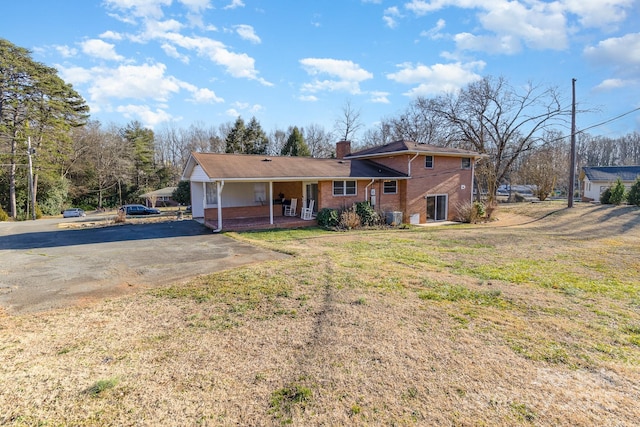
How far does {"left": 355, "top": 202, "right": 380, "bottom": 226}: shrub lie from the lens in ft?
58.5

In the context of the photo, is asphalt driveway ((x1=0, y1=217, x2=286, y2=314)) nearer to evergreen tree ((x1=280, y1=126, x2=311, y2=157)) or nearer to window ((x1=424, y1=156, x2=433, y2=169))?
window ((x1=424, y1=156, x2=433, y2=169))

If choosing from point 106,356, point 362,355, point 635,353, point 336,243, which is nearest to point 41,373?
point 106,356

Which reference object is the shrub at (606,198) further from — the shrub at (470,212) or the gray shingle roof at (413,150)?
the gray shingle roof at (413,150)

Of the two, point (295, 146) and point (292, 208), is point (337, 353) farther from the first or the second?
point (295, 146)

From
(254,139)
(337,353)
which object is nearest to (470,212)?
(337,353)

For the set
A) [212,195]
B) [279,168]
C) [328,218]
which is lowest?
[328,218]

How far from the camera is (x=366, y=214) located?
17891 millimetres

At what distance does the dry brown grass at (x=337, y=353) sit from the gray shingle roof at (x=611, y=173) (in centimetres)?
3762

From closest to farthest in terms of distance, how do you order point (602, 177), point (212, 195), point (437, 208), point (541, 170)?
point (212, 195), point (437, 208), point (541, 170), point (602, 177)

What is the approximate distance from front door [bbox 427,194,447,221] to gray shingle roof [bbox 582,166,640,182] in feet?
86.1

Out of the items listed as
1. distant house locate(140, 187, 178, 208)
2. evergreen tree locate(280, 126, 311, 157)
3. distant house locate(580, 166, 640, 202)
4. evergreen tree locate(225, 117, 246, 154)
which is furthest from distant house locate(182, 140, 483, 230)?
distant house locate(140, 187, 178, 208)

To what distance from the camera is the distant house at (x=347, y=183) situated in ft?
56.9

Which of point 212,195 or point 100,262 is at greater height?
point 212,195

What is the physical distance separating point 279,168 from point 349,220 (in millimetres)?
4530
